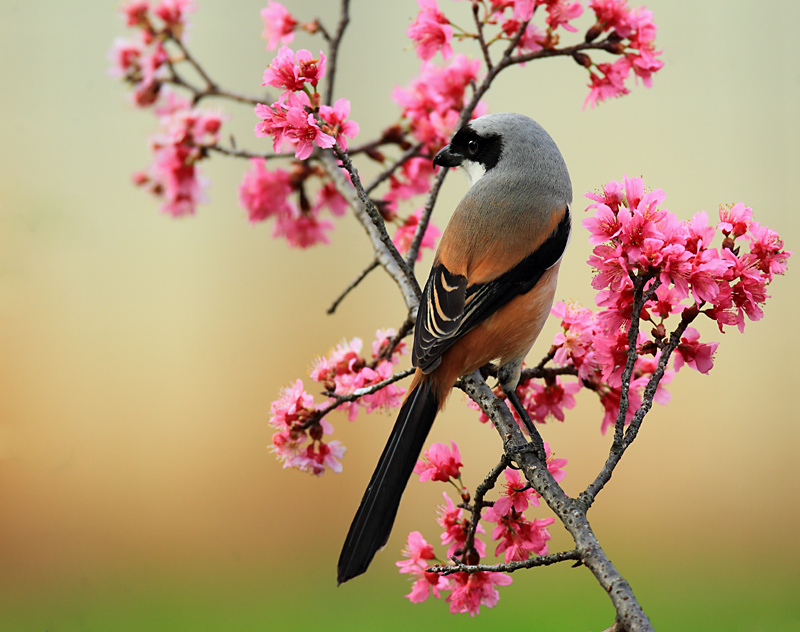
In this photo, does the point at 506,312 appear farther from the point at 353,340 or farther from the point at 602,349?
the point at 353,340

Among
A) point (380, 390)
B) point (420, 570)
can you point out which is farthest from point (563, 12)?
point (420, 570)

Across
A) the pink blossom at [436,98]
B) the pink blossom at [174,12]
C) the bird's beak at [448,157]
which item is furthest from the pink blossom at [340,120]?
the pink blossom at [174,12]

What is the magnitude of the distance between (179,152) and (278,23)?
2.15 feet

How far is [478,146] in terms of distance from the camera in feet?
5.87

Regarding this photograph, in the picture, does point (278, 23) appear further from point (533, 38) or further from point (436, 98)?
point (533, 38)

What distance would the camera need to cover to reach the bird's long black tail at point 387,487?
45.7 inches

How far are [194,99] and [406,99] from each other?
2.62 ft

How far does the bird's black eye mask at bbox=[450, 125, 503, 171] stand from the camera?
1.76 metres

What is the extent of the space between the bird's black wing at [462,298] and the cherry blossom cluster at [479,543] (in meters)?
0.31

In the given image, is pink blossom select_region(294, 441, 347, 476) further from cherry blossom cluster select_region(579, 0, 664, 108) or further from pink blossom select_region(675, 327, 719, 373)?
cherry blossom cluster select_region(579, 0, 664, 108)

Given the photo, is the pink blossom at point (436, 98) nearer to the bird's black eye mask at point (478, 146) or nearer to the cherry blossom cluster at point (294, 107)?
the bird's black eye mask at point (478, 146)

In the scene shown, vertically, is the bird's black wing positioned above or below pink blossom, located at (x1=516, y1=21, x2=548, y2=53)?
below

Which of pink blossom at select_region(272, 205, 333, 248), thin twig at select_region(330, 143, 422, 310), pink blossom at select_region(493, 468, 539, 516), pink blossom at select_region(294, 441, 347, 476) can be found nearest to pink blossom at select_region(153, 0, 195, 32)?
pink blossom at select_region(272, 205, 333, 248)

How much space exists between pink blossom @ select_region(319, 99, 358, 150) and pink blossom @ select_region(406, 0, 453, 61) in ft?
1.87
